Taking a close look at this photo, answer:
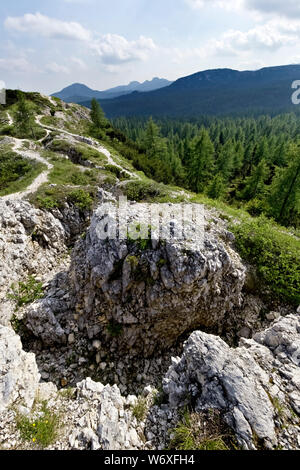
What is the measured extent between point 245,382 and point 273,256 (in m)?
8.84

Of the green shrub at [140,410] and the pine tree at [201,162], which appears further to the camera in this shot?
the pine tree at [201,162]

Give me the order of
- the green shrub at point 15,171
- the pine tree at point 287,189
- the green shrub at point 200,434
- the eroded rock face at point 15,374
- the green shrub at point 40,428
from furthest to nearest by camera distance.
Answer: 1. the pine tree at point 287,189
2. the green shrub at point 15,171
3. the eroded rock face at point 15,374
4. the green shrub at point 40,428
5. the green shrub at point 200,434

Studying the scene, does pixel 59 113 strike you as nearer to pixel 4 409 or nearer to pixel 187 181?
pixel 187 181

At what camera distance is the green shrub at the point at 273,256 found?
12.1 m

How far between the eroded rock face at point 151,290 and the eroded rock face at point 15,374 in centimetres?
342

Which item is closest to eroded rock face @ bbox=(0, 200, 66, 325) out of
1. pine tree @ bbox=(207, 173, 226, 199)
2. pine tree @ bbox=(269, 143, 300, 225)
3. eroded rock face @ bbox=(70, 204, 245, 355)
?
eroded rock face @ bbox=(70, 204, 245, 355)

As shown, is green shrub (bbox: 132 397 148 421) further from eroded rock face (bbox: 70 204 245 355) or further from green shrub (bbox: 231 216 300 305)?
green shrub (bbox: 231 216 300 305)

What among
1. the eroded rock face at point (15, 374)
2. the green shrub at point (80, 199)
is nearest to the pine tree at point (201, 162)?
the green shrub at point (80, 199)

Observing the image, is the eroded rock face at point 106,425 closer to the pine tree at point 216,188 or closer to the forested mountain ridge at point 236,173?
the forested mountain ridge at point 236,173

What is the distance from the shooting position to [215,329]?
39.7ft

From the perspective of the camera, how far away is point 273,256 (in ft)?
42.7

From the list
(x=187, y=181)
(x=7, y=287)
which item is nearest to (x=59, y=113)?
(x=187, y=181)

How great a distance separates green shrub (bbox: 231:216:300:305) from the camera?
12.1 metres

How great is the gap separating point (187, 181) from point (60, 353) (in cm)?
4431
